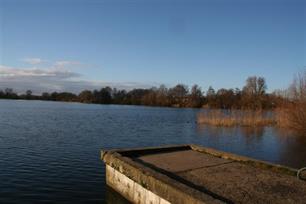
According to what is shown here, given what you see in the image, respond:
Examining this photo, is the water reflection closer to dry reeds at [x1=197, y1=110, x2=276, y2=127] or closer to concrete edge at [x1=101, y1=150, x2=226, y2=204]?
concrete edge at [x1=101, y1=150, x2=226, y2=204]

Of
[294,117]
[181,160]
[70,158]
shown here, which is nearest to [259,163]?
[181,160]

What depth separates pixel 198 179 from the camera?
7.33 m

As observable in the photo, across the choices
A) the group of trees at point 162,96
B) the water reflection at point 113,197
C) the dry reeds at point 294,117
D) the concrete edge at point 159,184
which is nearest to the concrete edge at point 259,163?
the concrete edge at point 159,184

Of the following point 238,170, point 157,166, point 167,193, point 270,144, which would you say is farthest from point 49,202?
point 270,144

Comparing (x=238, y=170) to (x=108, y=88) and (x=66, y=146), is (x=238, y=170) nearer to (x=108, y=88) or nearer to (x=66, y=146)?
(x=66, y=146)

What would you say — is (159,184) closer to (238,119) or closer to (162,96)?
(238,119)

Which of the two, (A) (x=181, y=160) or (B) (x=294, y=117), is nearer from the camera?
(A) (x=181, y=160)

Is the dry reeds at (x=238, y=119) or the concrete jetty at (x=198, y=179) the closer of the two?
the concrete jetty at (x=198, y=179)

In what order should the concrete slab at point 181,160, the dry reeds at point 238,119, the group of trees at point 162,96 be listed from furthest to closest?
1. the group of trees at point 162,96
2. the dry reeds at point 238,119
3. the concrete slab at point 181,160

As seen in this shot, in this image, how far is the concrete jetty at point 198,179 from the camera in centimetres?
609

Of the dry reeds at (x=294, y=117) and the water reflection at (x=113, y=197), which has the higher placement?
the dry reeds at (x=294, y=117)

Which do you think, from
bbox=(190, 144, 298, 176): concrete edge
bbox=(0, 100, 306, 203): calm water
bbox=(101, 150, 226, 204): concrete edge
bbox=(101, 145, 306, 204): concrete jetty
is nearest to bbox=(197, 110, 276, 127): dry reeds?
bbox=(0, 100, 306, 203): calm water

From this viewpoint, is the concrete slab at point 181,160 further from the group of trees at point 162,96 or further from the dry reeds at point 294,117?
the group of trees at point 162,96

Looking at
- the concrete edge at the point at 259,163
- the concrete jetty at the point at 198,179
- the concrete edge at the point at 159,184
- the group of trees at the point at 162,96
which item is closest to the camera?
the concrete edge at the point at 159,184
